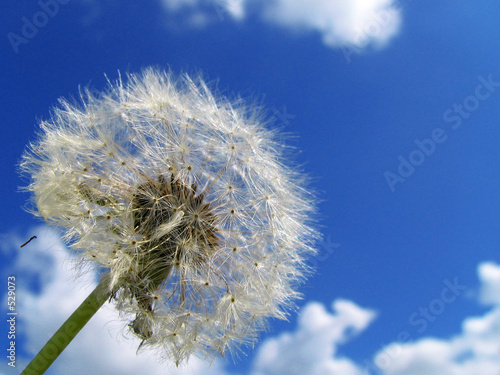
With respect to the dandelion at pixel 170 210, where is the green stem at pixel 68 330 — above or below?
below

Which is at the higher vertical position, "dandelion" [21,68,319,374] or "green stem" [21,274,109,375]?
"dandelion" [21,68,319,374]

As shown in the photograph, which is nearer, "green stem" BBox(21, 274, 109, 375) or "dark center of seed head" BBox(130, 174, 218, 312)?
"green stem" BBox(21, 274, 109, 375)

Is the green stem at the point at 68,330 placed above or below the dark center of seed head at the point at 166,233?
below

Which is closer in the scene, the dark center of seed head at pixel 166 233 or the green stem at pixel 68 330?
the green stem at pixel 68 330

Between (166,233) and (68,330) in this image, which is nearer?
(68,330)

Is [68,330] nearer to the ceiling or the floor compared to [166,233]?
nearer to the floor

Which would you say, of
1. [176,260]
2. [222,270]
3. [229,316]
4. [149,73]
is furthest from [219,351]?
[149,73]
